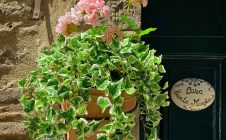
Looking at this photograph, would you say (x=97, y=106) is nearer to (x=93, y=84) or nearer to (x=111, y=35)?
(x=93, y=84)

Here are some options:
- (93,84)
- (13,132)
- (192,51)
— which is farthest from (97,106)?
(192,51)

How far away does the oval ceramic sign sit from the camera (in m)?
3.16

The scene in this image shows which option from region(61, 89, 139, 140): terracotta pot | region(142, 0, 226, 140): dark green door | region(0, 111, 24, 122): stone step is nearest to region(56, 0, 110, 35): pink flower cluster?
region(61, 89, 139, 140): terracotta pot

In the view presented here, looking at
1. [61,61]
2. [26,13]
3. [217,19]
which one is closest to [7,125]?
[26,13]

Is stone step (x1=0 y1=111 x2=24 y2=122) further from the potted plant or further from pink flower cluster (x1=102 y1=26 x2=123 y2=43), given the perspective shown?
pink flower cluster (x1=102 y1=26 x2=123 y2=43)

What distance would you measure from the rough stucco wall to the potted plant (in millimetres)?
608

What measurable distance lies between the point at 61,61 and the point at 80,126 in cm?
30

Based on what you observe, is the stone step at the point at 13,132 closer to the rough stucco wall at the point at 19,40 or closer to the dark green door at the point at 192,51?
the rough stucco wall at the point at 19,40

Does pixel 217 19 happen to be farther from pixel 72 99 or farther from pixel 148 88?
pixel 72 99

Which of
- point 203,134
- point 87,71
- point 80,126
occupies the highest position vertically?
point 87,71

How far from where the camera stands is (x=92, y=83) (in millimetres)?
2242

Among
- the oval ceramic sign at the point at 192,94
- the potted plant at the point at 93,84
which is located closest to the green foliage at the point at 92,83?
the potted plant at the point at 93,84

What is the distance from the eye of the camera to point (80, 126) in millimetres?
2250

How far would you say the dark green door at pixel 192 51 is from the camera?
3209 mm
